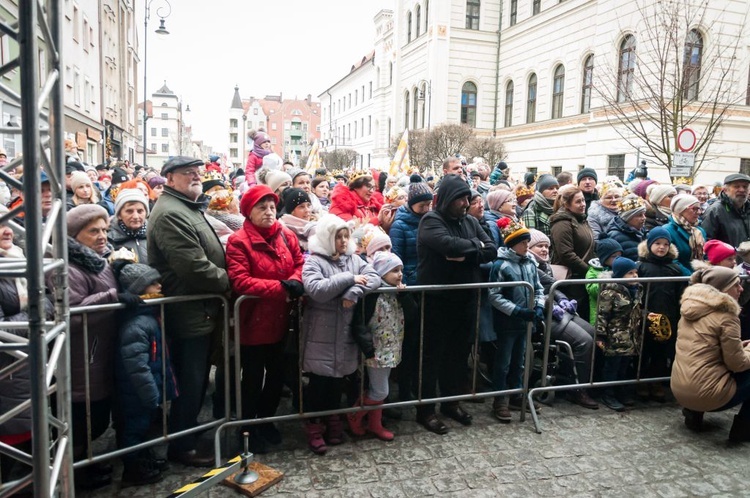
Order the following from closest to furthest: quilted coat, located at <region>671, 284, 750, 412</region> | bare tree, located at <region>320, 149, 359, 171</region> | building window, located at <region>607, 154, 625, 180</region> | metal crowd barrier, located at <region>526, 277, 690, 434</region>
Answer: quilted coat, located at <region>671, 284, 750, 412</region>
metal crowd barrier, located at <region>526, 277, 690, 434</region>
building window, located at <region>607, 154, 625, 180</region>
bare tree, located at <region>320, 149, 359, 171</region>

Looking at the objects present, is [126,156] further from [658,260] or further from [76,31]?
[658,260]

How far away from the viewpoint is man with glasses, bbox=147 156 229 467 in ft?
12.5

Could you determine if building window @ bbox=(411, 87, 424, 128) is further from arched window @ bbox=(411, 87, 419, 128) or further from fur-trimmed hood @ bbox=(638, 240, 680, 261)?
fur-trimmed hood @ bbox=(638, 240, 680, 261)

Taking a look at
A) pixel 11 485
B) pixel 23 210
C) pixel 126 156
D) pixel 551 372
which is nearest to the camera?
pixel 23 210

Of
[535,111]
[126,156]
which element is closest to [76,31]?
[126,156]

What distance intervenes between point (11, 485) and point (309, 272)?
226 cm

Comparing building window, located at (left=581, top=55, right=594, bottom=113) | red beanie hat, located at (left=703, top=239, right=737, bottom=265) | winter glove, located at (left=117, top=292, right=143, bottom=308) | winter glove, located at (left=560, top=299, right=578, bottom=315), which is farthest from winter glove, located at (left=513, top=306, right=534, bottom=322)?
building window, located at (left=581, top=55, right=594, bottom=113)

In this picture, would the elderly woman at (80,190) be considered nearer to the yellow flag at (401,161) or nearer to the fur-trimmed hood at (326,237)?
the fur-trimmed hood at (326,237)

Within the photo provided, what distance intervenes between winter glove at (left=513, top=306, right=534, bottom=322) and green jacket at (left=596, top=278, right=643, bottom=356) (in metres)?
0.95

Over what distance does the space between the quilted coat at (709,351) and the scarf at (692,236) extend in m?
1.58

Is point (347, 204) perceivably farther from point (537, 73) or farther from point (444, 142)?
point (537, 73)

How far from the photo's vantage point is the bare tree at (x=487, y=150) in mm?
32625

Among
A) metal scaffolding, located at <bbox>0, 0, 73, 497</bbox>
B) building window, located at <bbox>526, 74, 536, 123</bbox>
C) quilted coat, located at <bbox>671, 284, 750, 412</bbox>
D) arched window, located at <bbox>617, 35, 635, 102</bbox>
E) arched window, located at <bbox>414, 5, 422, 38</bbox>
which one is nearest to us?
metal scaffolding, located at <bbox>0, 0, 73, 497</bbox>

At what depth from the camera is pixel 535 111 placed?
34.1 meters
